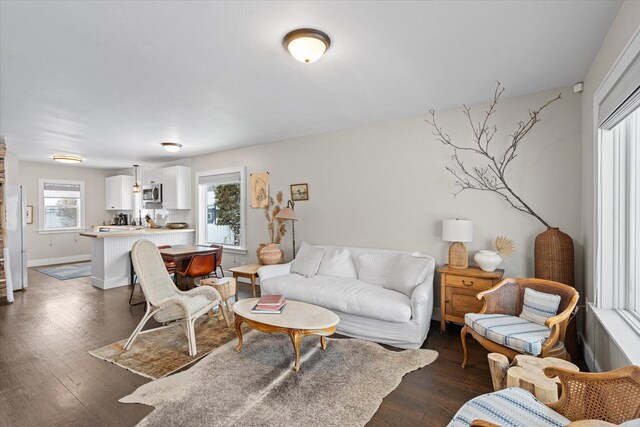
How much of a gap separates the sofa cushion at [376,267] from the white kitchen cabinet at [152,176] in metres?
5.21

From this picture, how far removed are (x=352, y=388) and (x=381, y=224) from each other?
227 centimetres

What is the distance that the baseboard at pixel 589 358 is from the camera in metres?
2.36

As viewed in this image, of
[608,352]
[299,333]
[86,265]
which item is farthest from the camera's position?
[86,265]

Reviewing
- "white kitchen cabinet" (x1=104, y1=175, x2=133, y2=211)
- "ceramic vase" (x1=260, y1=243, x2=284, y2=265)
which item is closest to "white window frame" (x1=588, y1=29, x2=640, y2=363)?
"ceramic vase" (x1=260, y1=243, x2=284, y2=265)

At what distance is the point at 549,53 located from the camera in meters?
2.39

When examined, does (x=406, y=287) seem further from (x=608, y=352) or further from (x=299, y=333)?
(x=608, y=352)

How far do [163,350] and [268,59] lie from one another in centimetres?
278

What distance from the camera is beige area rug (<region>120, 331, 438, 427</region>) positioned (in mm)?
1992

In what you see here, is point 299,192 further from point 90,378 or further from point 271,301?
point 90,378

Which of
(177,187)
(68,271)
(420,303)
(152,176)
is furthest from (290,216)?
(68,271)

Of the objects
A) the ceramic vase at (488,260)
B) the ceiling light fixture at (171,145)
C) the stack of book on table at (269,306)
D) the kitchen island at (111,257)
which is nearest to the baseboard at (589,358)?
the ceramic vase at (488,260)

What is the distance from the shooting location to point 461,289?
320 cm

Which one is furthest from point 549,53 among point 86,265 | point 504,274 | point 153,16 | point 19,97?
point 86,265

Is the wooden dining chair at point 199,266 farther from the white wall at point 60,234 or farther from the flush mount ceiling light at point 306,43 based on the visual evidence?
the white wall at point 60,234
